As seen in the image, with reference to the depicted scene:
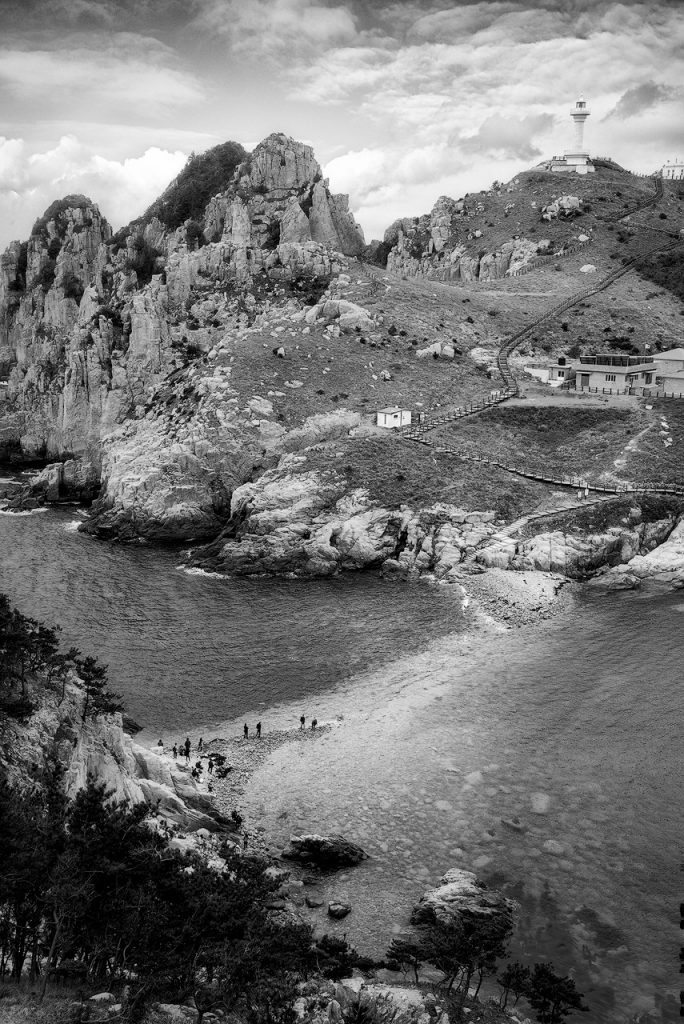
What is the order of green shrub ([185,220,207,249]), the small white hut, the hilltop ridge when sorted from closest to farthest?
the hilltop ridge, the small white hut, green shrub ([185,220,207,249])

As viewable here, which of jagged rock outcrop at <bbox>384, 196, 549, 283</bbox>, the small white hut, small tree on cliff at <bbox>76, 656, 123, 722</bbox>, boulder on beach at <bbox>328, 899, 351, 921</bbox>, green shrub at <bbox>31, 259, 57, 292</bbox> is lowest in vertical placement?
boulder on beach at <bbox>328, 899, 351, 921</bbox>

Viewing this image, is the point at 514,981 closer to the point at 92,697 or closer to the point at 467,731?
the point at 467,731

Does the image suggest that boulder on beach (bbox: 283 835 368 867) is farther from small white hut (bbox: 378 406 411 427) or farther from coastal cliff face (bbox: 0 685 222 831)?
small white hut (bbox: 378 406 411 427)

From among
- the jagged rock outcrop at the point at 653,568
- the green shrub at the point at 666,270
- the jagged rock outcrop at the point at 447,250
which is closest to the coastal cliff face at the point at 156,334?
the jagged rock outcrop at the point at 447,250

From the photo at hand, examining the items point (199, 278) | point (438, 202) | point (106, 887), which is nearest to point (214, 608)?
point (106, 887)

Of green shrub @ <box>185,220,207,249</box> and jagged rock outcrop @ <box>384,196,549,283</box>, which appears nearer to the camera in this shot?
green shrub @ <box>185,220,207,249</box>

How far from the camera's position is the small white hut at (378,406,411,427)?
8625 centimetres

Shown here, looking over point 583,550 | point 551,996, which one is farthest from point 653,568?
point 551,996

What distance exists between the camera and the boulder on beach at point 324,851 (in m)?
33.4

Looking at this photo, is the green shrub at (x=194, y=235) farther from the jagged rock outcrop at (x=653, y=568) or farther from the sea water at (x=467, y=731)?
the jagged rock outcrop at (x=653, y=568)

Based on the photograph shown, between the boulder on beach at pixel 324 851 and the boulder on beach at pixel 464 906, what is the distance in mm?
3598

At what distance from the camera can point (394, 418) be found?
283 ft

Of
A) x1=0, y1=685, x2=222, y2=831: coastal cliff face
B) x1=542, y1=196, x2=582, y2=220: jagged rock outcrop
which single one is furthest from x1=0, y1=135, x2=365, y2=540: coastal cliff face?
x1=0, y1=685, x2=222, y2=831: coastal cliff face

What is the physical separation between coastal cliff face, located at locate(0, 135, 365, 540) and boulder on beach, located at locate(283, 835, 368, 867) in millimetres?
50389
